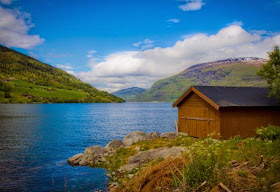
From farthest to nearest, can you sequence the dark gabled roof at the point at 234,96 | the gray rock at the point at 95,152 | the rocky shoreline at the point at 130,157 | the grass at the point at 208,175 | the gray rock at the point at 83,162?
1. the gray rock at the point at 95,152
2. the dark gabled roof at the point at 234,96
3. the gray rock at the point at 83,162
4. the rocky shoreline at the point at 130,157
5. the grass at the point at 208,175

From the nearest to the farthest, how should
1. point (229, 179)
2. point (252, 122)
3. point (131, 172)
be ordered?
point (229, 179), point (131, 172), point (252, 122)

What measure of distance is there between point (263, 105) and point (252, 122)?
2194 millimetres

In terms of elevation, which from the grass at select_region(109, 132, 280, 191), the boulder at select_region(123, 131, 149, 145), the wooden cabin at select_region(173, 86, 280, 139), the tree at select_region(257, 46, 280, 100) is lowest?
the boulder at select_region(123, 131, 149, 145)

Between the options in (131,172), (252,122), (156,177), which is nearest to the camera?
(156,177)

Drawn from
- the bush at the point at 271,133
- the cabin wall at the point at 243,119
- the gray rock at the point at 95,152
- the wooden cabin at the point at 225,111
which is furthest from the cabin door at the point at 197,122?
the gray rock at the point at 95,152

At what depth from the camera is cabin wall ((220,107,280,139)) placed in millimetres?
24250

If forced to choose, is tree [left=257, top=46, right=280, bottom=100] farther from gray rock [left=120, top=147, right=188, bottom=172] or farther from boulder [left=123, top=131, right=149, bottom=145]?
boulder [left=123, top=131, right=149, bottom=145]

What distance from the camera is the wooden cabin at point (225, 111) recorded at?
79.5 feet

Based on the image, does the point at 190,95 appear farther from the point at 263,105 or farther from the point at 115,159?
the point at 115,159

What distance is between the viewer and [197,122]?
26594mm

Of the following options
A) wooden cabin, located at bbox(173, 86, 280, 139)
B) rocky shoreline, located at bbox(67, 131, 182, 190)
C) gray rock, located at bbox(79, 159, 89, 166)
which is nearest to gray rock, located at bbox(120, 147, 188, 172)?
rocky shoreline, located at bbox(67, 131, 182, 190)

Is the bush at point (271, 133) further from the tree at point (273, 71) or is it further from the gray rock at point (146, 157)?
the tree at point (273, 71)

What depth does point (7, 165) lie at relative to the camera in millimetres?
24406

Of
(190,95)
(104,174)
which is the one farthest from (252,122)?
(104,174)
